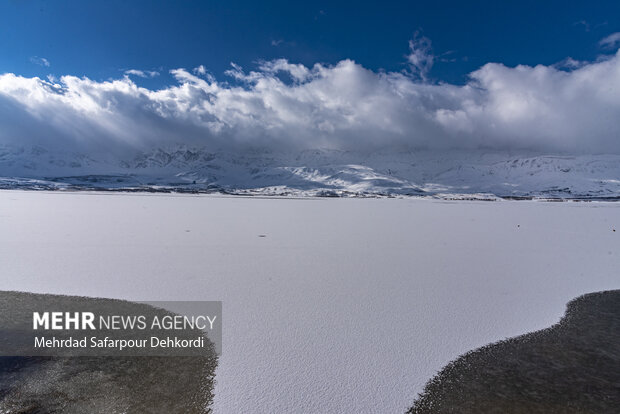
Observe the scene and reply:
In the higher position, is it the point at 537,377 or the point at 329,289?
the point at 329,289

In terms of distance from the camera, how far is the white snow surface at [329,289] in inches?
185

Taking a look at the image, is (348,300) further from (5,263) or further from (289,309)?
(5,263)

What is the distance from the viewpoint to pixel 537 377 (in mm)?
4879

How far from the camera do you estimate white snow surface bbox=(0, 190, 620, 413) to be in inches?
185

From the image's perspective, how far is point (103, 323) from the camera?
6305mm

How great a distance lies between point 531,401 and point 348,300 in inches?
148

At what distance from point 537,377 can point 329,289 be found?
4399mm

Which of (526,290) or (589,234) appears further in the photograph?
(589,234)

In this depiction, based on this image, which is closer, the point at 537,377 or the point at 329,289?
the point at 537,377

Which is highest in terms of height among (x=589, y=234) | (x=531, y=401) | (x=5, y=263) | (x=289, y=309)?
(x=589, y=234)

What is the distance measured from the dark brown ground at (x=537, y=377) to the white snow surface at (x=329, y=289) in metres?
0.30

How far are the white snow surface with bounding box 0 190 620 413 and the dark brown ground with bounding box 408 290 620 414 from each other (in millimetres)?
297

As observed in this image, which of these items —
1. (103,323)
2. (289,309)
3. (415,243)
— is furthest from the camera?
(415,243)

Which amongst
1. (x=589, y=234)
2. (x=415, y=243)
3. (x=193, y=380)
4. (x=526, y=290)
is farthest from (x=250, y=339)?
(x=589, y=234)
